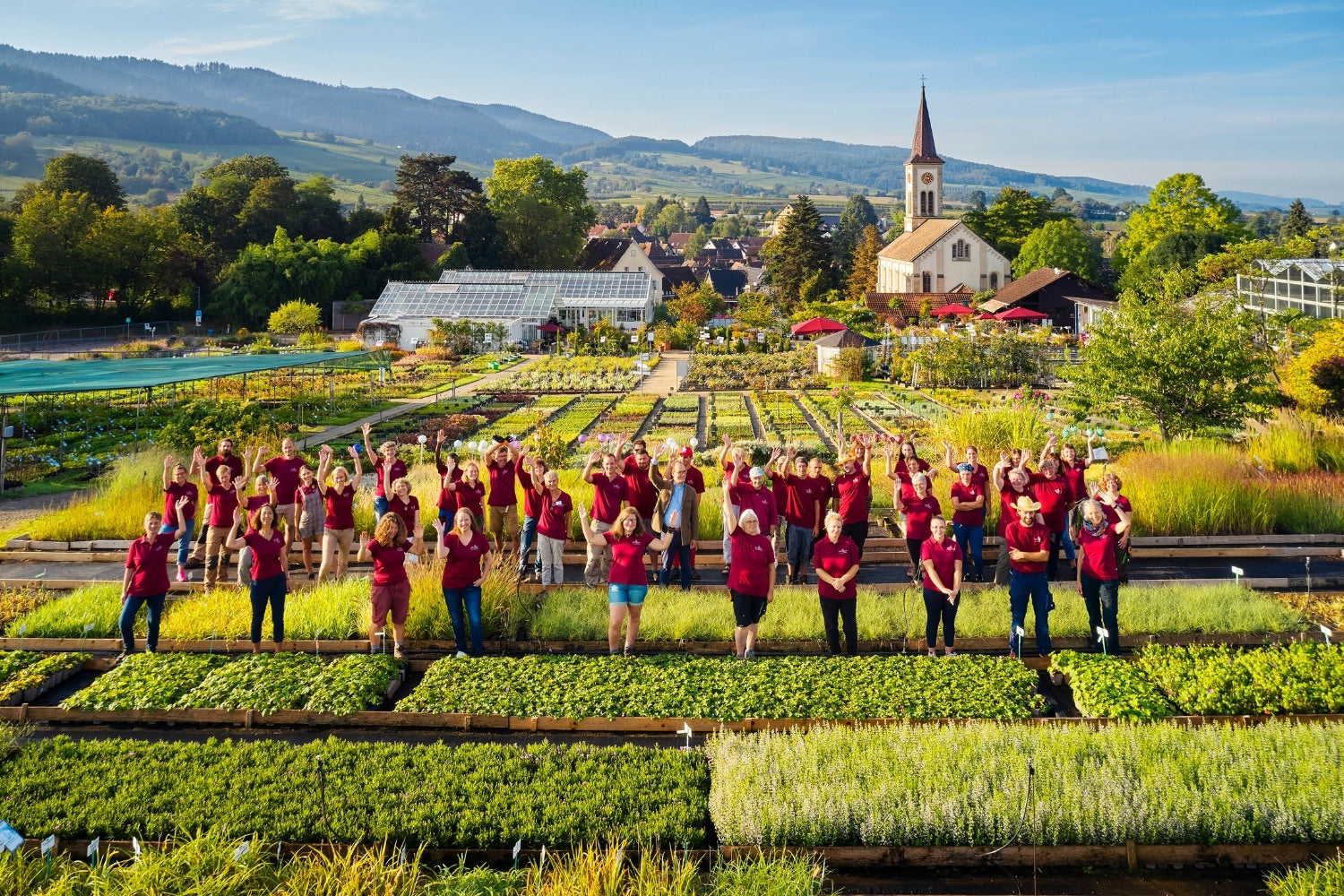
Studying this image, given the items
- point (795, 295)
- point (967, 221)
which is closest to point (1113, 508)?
point (795, 295)

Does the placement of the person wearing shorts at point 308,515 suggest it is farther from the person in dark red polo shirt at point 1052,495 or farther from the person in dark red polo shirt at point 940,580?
the person in dark red polo shirt at point 1052,495

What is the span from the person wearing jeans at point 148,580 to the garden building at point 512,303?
48.1 metres

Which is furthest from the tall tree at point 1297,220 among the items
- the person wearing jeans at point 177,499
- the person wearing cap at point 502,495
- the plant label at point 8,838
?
the plant label at point 8,838

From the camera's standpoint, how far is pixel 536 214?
84.5m

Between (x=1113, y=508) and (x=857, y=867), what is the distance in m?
5.55

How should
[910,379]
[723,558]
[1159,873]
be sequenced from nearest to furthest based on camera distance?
1. [1159,873]
2. [723,558]
3. [910,379]

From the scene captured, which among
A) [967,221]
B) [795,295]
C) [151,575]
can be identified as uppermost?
[967,221]

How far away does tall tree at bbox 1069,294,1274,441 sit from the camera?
19.0 m

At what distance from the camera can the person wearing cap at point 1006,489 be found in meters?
10.8

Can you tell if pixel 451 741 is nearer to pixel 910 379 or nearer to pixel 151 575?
pixel 151 575

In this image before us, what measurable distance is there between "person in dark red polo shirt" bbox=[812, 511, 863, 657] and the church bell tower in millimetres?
81482

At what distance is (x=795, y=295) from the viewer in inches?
3056

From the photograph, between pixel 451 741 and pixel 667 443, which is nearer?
pixel 451 741

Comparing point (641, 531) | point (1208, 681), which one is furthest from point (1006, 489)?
point (641, 531)
